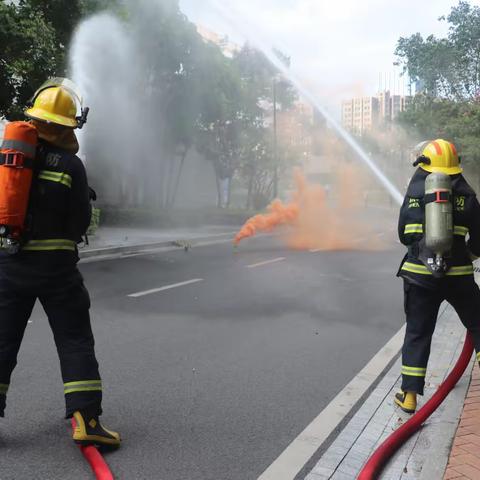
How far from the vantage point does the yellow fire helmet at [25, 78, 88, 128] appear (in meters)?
2.97

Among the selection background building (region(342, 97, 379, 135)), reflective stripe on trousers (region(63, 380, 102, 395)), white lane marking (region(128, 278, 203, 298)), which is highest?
background building (region(342, 97, 379, 135))

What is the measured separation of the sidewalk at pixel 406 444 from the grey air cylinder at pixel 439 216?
1014mm

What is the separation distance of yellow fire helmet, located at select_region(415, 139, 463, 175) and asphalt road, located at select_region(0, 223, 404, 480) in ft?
5.57

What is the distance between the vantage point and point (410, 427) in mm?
3293

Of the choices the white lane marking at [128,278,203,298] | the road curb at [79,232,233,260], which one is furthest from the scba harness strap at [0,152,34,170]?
the road curb at [79,232,233,260]

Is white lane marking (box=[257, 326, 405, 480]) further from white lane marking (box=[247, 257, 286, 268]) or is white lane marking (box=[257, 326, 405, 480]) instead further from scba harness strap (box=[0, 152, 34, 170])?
white lane marking (box=[247, 257, 286, 268])

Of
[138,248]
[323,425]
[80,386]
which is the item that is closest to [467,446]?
[323,425]

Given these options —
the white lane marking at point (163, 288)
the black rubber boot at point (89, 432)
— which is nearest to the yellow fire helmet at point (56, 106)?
the black rubber boot at point (89, 432)

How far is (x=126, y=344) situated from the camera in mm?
5285

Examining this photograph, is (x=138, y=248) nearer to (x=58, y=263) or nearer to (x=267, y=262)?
(x=267, y=262)

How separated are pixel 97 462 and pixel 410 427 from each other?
5.68 feet

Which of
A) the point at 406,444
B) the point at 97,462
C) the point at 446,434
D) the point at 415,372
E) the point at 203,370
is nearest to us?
the point at 97,462

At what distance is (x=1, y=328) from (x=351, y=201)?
15538 millimetres

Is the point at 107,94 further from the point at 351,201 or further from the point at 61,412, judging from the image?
the point at 61,412
